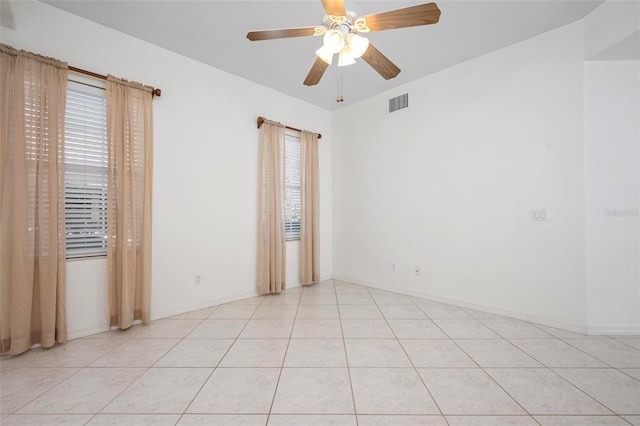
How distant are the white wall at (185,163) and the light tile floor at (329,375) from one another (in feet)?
1.48

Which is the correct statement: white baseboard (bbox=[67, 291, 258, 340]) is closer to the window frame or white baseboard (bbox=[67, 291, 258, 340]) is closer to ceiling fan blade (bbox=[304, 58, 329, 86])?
the window frame

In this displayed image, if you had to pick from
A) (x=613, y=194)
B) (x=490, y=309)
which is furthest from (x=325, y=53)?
(x=490, y=309)

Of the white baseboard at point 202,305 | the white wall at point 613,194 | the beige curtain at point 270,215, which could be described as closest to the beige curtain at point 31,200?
the white baseboard at point 202,305

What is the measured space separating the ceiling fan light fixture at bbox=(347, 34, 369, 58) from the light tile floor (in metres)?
2.31

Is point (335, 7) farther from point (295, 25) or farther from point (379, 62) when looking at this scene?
point (295, 25)

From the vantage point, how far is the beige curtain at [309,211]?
409cm

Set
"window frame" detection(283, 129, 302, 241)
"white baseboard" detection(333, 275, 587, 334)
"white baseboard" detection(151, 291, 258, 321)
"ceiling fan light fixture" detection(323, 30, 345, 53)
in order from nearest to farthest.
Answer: "ceiling fan light fixture" detection(323, 30, 345, 53) < "white baseboard" detection(333, 275, 587, 334) < "white baseboard" detection(151, 291, 258, 321) < "window frame" detection(283, 129, 302, 241)

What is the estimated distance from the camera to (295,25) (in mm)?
2475

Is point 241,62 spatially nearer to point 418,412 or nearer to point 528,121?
point 528,121

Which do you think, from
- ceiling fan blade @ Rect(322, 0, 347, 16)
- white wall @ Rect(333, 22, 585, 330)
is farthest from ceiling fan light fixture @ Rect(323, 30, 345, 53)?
white wall @ Rect(333, 22, 585, 330)

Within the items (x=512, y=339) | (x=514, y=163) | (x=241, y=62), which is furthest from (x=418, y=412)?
(x=241, y=62)

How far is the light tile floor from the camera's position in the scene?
56.6 inches

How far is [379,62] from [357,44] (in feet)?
1.12

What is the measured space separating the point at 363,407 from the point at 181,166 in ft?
9.64
